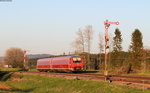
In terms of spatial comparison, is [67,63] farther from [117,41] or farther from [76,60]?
[117,41]

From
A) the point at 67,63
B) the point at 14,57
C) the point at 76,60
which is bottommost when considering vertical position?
the point at 67,63

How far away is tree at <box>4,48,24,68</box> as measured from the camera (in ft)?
400

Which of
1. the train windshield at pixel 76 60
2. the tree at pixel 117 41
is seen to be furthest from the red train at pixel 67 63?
the tree at pixel 117 41

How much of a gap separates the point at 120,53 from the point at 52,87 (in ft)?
141

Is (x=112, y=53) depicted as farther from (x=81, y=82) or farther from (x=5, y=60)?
(x=5, y=60)

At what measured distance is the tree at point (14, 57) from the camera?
121806 millimetres

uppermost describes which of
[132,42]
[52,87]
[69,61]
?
[132,42]

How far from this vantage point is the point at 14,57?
133875 millimetres

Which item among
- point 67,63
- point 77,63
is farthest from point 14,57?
point 77,63

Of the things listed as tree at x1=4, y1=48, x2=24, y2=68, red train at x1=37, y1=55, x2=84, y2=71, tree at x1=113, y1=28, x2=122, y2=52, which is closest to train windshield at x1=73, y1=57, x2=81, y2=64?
red train at x1=37, y1=55, x2=84, y2=71

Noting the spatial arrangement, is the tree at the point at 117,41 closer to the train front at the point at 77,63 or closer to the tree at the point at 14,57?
the train front at the point at 77,63

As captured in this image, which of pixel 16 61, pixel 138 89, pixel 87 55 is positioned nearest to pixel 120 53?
pixel 87 55

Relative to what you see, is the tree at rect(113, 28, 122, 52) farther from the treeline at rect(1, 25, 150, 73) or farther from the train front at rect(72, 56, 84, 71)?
the train front at rect(72, 56, 84, 71)

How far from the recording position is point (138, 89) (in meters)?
21.8
